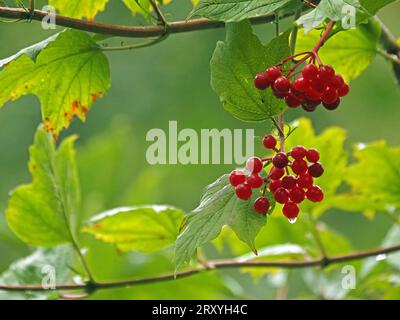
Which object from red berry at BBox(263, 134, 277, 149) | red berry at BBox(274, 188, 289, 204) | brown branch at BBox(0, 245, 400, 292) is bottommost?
brown branch at BBox(0, 245, 400, 292)

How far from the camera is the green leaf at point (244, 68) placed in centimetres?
76

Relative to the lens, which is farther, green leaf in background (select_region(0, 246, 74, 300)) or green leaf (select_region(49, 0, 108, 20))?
green leaf in background (select_region(0, 246, 74, 300))

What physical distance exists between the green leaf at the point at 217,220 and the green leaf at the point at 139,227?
0.29 metres

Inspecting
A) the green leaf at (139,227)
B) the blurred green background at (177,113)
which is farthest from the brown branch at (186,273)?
the blurred green background at (177,113)

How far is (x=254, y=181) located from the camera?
2.48ft

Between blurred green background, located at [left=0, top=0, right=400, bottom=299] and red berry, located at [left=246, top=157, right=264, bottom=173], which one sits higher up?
blurred green background, located at [left=0, top=0, right=400, bottom=299]

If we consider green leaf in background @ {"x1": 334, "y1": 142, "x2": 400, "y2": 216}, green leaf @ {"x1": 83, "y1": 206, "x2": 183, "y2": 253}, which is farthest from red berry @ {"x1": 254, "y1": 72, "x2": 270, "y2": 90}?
green leaf in background @ {"x1": 334, "y1": 142, "x2": 400, "y2": 216}

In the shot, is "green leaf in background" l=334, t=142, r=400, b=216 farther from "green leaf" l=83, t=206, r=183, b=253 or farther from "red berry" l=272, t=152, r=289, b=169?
"red berry" l=272, t=152, r=289, b=169

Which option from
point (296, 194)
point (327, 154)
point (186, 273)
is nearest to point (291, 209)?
point (296, 194)

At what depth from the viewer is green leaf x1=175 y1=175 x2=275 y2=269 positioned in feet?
2.41

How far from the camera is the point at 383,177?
1.18 m

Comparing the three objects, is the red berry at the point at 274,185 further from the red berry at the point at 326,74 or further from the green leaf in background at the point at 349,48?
the green leaf in background at the point at 349,48

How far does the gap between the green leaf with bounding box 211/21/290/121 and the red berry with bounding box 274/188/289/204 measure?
8 cm
